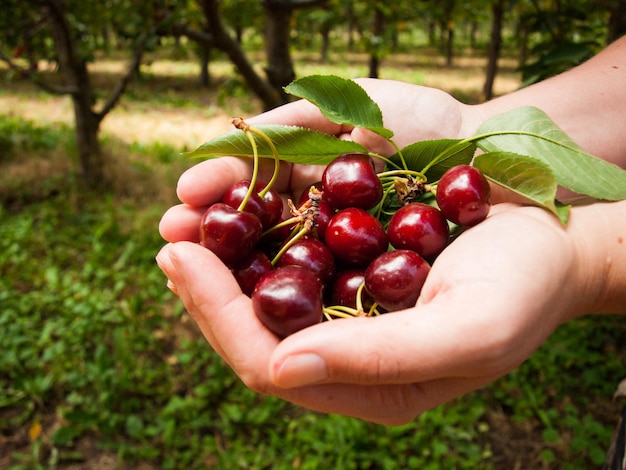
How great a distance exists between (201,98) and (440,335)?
13.0m

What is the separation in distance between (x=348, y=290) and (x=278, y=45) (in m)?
2.34

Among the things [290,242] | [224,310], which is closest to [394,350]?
[224,310]

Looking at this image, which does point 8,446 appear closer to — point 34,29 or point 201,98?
point 34,29

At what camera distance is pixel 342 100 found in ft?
5.87

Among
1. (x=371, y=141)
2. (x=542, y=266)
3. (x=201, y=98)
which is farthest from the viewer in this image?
(x=201, y=98)

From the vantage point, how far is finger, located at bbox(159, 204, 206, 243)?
1693 mm

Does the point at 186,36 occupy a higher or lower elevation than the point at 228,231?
higher

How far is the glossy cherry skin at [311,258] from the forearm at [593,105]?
1035 millimetres

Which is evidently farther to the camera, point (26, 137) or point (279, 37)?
point (26, 137)

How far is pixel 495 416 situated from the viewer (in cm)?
297

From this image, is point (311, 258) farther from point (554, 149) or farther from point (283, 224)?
point (554, 149)

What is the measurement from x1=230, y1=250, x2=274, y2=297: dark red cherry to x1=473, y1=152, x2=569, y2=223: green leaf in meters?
0.70

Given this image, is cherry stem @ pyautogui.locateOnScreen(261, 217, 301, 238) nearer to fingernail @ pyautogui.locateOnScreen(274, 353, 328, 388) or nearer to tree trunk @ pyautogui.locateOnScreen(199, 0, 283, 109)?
fingernail @ pyautogui.locateOnScreen(274, 353, 328, 388)

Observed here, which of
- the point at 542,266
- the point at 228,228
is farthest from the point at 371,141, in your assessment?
the point at 542,266
